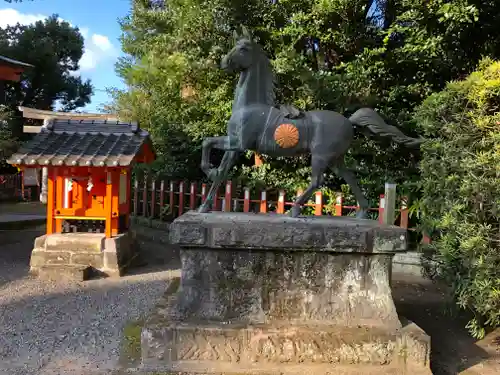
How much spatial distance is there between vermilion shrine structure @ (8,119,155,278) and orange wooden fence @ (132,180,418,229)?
1845 mm

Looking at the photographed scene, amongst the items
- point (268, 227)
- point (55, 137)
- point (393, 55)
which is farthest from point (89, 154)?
point (393, 55)

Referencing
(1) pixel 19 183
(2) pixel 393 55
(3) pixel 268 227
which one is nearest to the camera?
(3) pixel 268 227

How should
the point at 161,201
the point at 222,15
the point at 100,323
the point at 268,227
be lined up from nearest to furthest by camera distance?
the point at 268,227
the point at 100,323
the point at 222,15
the point at 161,201

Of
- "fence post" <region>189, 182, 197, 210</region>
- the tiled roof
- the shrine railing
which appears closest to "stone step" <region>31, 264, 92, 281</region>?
the tiled roof

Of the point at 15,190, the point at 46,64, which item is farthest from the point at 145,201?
the point at 46,64

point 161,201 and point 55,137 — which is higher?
point 55,137

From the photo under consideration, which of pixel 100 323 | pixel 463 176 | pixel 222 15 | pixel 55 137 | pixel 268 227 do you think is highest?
pixel 222 15

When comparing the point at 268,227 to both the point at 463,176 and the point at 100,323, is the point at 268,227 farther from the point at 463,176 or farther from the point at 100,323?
the point at 100,323

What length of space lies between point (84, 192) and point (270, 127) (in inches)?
180

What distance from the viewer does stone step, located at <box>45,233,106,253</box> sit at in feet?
23.8

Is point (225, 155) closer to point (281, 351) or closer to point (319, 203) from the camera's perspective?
point (281, 351)

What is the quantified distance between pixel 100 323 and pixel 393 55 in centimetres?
748

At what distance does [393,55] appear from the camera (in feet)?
28.8

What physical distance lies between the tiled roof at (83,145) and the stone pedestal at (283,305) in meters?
3.53
